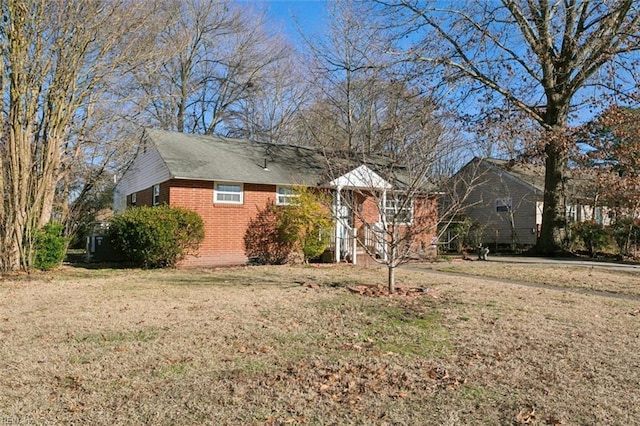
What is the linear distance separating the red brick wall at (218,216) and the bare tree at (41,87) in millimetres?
3554

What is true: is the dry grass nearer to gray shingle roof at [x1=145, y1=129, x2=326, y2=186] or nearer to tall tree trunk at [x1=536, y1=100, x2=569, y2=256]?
gray shingle roof at [x1=145, y1=129, x2=326, y2=186]

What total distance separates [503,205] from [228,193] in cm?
1930

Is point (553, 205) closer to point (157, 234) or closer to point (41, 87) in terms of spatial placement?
point (157, 234)

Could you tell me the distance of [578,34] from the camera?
18.3 metres

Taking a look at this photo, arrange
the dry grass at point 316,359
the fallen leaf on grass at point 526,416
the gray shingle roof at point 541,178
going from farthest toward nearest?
the gray shingle roof at point 541,178 → the dry grass at point 316,359 → the fallen leaf on grass at point 526,416

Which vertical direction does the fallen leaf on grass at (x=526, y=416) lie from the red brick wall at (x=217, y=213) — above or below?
below

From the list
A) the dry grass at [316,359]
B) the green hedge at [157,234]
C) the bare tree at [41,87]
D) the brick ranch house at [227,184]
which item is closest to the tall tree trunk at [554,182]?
the brick ranch house at [227,184]

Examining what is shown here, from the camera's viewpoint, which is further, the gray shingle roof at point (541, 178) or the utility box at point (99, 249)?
the gray shingle roof at point (541, 178)

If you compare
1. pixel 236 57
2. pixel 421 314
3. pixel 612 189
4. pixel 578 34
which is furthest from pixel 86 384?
pixel 236 57

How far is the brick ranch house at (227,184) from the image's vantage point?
48.5ft

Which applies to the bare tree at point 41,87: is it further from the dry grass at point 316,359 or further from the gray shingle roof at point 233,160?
the dry grass at point 316,359

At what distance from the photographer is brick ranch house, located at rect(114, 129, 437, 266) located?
1480 centimetres

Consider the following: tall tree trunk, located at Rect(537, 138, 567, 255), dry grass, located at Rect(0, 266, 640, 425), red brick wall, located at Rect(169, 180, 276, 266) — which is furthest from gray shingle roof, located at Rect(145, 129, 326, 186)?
tall tree trunk, located at Rect(537, 138, 567, 255)

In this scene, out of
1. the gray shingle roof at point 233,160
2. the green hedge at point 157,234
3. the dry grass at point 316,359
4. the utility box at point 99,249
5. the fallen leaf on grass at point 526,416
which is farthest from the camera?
the utility box at point 99,249
